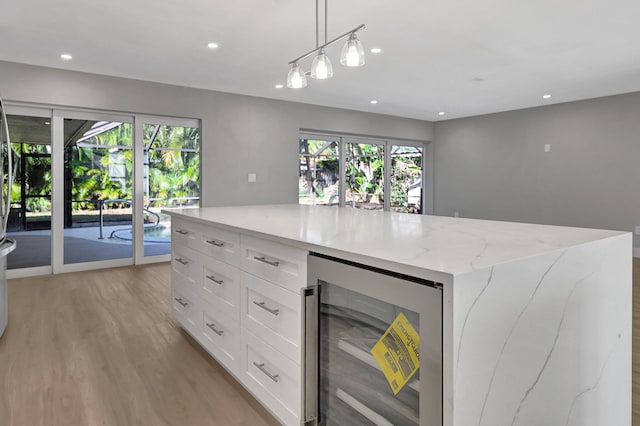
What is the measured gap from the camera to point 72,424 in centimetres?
180

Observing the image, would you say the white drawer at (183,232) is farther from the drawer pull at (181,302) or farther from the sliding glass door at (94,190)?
the sliding glass door at (94,190)

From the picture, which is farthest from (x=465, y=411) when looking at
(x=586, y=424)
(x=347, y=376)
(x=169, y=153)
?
(x=169, y=153)

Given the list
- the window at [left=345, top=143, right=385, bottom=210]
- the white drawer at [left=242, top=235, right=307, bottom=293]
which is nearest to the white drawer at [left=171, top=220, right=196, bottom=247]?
the white drawer at [left=242, top=235, right=307, bottom=293]

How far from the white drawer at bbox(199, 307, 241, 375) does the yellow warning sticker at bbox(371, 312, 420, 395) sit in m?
0.98

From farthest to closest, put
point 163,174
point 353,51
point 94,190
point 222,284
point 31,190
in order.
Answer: point 163,174 → point 94,190 → point 31,190 → point 353,51 → point 222,284

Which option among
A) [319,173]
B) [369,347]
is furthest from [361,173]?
[369,347]

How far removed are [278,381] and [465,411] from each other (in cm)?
89

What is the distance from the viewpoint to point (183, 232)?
2.72m

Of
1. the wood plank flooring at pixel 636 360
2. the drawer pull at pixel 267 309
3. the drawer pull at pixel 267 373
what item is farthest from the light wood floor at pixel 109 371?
the wood plank flooring at pixel 636 360

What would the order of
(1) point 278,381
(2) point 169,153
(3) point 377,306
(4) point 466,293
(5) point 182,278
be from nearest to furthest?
(4) point 466,293, (3) point 377,306, (1) point 278,381, (5) point 182,278, (2) point 169,153

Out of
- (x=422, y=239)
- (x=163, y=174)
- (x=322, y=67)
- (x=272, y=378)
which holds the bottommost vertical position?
(x=272, y=378)

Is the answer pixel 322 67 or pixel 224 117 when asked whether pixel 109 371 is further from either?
pixel 224 117

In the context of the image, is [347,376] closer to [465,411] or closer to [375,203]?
[465,411]

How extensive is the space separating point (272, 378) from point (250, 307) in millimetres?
333
